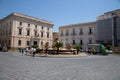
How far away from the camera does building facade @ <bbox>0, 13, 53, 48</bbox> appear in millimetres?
40375

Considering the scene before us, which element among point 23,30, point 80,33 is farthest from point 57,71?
point 80,33

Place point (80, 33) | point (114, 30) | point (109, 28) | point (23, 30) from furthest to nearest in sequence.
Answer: point (80, 33), point (109, 28), point (114, 30), point (23, 30)

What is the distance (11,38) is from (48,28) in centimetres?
1657

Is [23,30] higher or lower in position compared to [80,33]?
higher

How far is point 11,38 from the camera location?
39.8 meters

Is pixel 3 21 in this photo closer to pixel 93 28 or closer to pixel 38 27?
pixel 38 27

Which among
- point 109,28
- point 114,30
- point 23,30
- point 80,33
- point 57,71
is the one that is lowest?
point 57,71

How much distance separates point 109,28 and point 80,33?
473 inches

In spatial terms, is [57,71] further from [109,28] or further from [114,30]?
[109,28]

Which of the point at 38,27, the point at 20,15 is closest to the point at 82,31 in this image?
the point at 38,27

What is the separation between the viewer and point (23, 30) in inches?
1694

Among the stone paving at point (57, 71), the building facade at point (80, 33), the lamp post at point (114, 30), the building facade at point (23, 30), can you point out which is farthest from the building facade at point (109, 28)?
the stone paving at point (57, 71)

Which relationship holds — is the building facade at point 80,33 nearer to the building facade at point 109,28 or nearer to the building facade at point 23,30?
the building facade at point 109,28

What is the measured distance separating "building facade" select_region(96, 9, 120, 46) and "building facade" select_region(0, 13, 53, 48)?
19.8 meters
